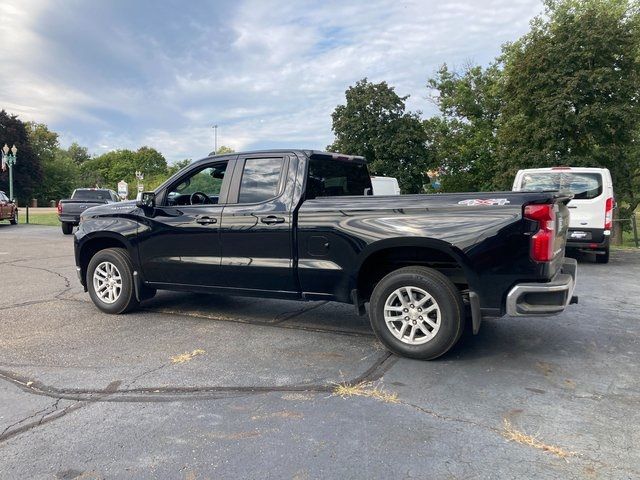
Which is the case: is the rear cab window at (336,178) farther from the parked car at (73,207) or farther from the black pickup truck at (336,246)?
the parked car at (73,207)

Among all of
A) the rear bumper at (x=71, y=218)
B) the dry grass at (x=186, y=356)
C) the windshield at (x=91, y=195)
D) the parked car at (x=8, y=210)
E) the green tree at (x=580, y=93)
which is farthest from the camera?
the parked car at (x=8, y=210)

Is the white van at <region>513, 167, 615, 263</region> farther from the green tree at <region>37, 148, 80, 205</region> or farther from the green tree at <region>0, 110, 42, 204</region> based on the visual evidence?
the green tree at <region>37, 148, 80, 205</region>

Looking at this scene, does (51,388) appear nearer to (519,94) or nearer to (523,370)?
(523,370)

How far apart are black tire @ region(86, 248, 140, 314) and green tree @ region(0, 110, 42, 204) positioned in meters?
60.2

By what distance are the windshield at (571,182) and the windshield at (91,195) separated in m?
16.1

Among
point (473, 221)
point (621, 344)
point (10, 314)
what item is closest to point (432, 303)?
point (473, 221)

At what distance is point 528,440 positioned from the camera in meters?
3.04

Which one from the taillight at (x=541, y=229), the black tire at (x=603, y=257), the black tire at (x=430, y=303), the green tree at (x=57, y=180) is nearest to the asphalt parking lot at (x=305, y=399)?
the black tire at (x=430, y=303)

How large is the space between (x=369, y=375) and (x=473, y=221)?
154 cm

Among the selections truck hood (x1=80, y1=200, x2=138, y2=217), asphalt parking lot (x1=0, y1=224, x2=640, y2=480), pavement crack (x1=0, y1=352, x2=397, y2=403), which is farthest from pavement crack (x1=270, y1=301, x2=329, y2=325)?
truck hood (x1=80, y1=200, x2=138, y2=217)

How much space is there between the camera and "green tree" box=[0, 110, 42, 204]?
58.2 m

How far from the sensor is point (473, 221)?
417 centimetres

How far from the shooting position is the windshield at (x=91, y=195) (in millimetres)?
19817

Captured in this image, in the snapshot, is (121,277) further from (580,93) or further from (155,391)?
(580,93)
